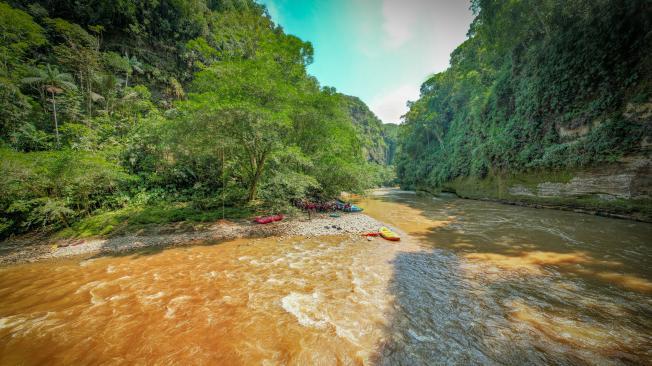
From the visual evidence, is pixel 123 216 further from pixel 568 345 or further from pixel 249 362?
pixel 568 345

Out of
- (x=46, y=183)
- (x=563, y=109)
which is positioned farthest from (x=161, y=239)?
(x=563, y=109)

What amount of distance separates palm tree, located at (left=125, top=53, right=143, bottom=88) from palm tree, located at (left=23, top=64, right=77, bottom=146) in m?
3.92

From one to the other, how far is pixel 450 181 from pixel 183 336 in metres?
28.4

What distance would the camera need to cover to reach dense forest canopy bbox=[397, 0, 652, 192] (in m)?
9.76

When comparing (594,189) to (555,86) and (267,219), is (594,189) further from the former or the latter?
(267,219)

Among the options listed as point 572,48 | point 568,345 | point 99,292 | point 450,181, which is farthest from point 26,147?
point 450,181

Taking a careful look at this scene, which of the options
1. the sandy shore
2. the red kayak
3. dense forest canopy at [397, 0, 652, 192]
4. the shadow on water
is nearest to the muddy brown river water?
the shadow on water

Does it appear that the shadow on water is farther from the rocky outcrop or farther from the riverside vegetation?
the riverside vegetation

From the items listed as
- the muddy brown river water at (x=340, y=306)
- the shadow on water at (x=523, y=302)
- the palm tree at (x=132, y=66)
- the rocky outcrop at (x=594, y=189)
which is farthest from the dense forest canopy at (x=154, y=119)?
the rocky outcrop at (x=594, y=189)

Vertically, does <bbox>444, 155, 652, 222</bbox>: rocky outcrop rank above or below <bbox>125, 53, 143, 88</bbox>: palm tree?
below

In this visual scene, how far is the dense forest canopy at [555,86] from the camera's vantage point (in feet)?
32.0

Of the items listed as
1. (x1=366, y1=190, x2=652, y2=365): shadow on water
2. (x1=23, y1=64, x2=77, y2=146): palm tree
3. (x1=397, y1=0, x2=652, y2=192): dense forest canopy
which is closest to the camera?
(x1=366, y1=190, x2=652, y2=365): shadow on water

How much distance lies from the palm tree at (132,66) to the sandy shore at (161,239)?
58.2 ft

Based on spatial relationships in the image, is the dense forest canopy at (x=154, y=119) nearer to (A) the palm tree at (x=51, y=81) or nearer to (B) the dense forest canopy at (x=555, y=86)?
(A) the palm tree at (x=51, y=81)
